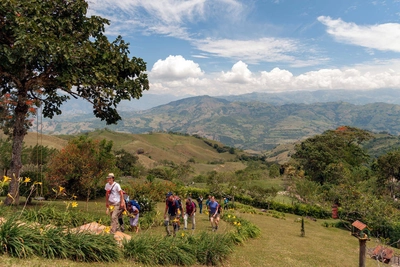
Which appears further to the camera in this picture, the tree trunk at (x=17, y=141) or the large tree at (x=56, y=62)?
the tree trunk at (x=17, y=141)

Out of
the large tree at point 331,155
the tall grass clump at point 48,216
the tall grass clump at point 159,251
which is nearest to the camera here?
the tall grass clump at point 159,251

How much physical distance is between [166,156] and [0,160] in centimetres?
12594

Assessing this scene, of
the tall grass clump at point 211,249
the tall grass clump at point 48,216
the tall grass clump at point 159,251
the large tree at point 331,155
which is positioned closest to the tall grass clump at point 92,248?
the tall grass clump at point 159,251

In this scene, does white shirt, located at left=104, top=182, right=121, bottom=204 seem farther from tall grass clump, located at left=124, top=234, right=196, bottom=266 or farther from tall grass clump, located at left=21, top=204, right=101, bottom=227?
tall grass clump, located at left=124, top=234, right=196, bottom=266

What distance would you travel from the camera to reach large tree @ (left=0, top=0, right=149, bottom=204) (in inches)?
417

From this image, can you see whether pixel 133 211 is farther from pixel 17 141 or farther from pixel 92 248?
pixel 17 141

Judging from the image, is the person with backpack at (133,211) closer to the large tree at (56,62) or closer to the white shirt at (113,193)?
the white shirt at (113,193)

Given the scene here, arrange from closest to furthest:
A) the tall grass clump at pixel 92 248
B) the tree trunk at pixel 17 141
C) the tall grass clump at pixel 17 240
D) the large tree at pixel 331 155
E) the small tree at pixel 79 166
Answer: the tall grass clump at pixel 17 240
the tall grass clump at pixel 92 248
the tree trunk at pixel 17 141
the small tree at pixel 79 166
the large tree at pixel 331 155

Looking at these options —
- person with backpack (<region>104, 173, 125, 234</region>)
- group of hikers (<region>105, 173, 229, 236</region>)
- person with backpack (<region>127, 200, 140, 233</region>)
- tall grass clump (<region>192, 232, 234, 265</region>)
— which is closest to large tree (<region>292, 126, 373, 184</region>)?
group of hikers (<region>105, 173, 229, 236</region>)

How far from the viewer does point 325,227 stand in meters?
29.1

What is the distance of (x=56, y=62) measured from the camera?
11234 mm

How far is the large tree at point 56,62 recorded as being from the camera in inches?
Answer: 417

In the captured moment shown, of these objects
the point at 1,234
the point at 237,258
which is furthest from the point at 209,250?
the point at 1,234

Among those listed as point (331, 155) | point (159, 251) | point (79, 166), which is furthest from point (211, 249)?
point (331, 155)
